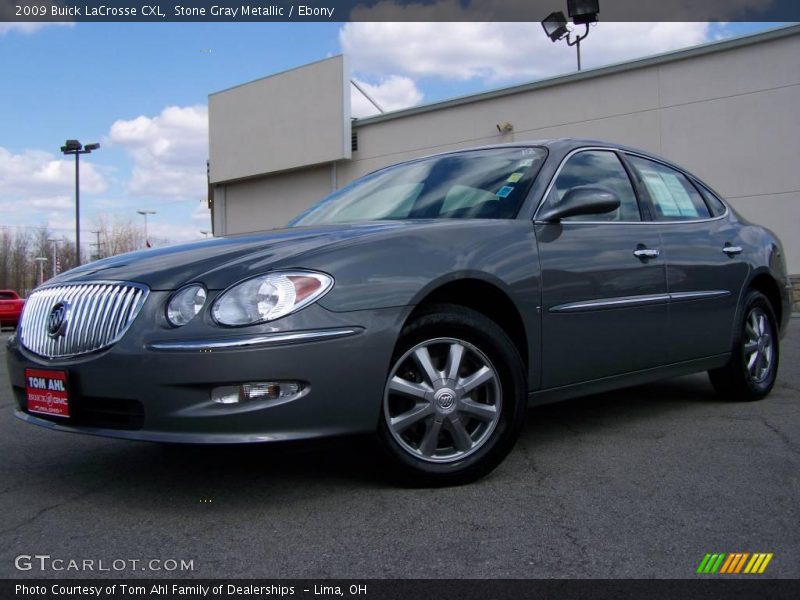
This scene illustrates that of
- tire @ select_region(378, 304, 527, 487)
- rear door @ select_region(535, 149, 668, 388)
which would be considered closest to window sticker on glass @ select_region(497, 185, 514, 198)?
rear door @ select_region(535, 149, 668, 388)

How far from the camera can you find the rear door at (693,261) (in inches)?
170

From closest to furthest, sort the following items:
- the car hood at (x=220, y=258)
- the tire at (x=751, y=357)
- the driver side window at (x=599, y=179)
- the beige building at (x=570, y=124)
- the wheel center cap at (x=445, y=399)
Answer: the car hood at (x=220, y=258) < the wheel center cap at (x=445, y=399) < the driver side window at (x=599, y=179) < the tire at (x=751, y=357) < the beige building at (x=570, y=124)

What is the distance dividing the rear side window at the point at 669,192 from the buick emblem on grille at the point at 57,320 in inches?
120

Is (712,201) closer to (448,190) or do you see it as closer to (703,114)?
(448,190)

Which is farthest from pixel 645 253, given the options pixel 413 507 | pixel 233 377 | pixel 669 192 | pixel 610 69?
pixel 610 69

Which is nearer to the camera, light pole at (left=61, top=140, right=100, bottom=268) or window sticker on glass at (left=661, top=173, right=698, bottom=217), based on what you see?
window sticker on glass at (left=661, top=173, right=698, bottom=217)

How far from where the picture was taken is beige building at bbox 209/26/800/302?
15680 millimetres

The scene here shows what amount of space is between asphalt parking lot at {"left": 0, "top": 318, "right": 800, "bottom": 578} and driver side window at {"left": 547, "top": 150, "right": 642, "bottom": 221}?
3.72ft

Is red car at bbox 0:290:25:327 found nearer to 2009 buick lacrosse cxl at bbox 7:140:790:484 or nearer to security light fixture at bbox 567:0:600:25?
security light fixture at bbox 567:0:600:25

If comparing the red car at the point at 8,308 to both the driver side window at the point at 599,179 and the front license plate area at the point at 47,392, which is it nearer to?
the front license plate area at the point at 47,392

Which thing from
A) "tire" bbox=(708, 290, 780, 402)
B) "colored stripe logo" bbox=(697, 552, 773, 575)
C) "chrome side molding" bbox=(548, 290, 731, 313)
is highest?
"chrome side molding" bbox=(548, 290, 731, 313)

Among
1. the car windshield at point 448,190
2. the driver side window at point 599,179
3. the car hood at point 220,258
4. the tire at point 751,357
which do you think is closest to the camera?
the car hood at point 220,258
